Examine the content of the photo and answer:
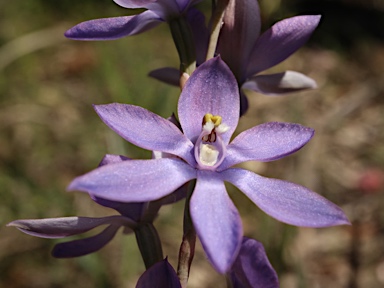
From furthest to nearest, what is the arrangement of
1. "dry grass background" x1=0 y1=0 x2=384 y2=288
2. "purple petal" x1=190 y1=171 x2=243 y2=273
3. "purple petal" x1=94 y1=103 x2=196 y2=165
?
1. "dry grass background" x1=0 y1=0 x2=384 y2=288
2. "purple petal" x1=94 y1=103 x2=196 y2=165
3. "purple petal" x1=190 y1=171 x2=243 y2=273

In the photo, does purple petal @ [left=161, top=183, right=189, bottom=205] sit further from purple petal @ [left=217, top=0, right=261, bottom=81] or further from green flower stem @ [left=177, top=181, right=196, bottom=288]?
purple petal @ [left=217, top=0, right=261, bottom=81]

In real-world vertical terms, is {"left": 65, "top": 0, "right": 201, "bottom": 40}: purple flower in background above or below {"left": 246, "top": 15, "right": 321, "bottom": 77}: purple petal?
above

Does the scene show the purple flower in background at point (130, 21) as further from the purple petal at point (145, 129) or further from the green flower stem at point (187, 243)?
the green flower stem at point (187, 243)

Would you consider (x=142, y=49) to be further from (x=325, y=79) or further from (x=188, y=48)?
(x=188, y=48)

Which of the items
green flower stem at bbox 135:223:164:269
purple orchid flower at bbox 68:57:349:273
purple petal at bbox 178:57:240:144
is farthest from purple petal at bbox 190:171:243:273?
green flower stem at bbox 135:223:164:269

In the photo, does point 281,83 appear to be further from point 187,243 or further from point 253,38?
point 187,243

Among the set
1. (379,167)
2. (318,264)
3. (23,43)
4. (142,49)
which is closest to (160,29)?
(142,49)

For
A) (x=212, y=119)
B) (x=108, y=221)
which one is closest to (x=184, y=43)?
(x=212, y=119)

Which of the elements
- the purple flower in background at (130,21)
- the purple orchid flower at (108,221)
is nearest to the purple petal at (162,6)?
the purple flower in background at (130,21)
